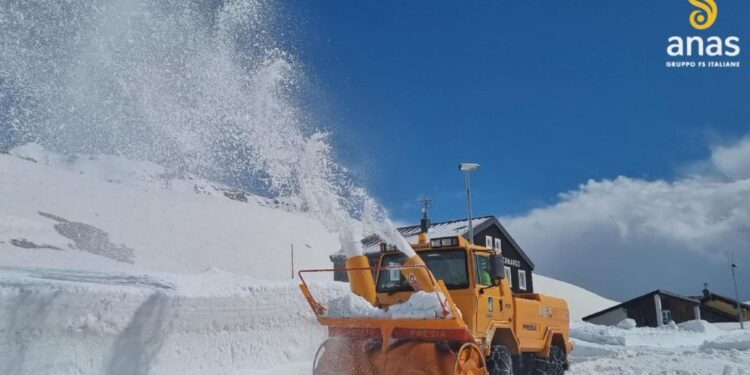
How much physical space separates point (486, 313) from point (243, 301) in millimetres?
5677

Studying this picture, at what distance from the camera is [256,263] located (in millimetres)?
52562

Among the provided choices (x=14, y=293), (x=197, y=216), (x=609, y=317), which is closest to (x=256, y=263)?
(x=197, y=216)

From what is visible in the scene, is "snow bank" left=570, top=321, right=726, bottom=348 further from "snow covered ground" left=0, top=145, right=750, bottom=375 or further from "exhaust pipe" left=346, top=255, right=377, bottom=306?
"exhaust pipe" left=346, top=255, right=377, bottom=306

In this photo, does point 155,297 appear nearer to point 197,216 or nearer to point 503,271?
point 503,271

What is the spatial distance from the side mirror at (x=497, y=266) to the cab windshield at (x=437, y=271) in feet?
1.53

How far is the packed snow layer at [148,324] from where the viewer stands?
8242mm

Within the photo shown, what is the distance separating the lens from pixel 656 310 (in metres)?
40.7

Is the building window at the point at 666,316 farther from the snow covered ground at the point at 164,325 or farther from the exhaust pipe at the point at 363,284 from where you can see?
the exhaust pipe at the point at 363,284

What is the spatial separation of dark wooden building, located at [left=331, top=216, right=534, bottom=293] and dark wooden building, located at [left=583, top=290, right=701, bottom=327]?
877 cm

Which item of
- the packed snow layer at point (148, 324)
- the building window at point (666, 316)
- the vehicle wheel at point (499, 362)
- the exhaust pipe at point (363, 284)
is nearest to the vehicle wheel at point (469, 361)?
the vehicle wheel at point (499, 362)

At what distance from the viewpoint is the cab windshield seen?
8.23 metres

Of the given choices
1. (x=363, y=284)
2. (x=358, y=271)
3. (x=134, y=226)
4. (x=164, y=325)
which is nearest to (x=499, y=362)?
(x=363, y=284)

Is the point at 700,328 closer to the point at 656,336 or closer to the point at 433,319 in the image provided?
the point at 656,336

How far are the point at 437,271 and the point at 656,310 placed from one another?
3836 centimetres
